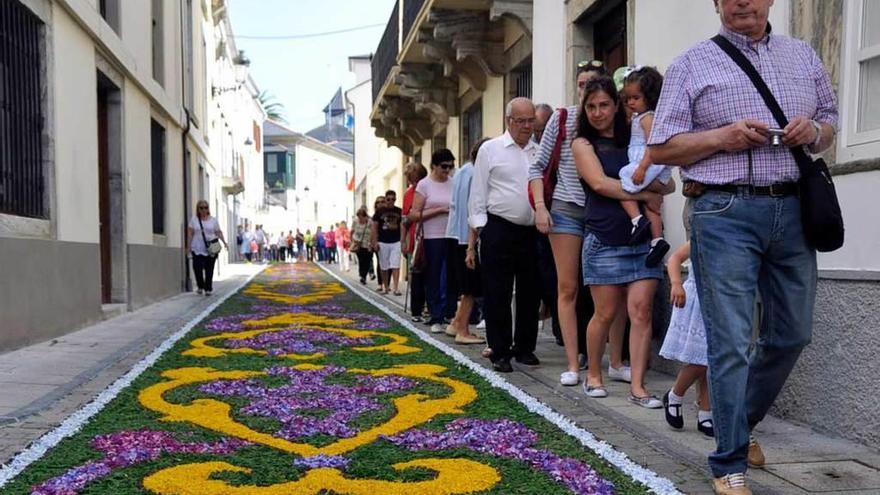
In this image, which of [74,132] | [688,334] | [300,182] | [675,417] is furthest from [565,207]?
[300,182]

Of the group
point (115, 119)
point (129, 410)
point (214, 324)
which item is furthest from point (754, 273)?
point (115, 119)

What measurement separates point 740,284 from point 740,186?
37cm

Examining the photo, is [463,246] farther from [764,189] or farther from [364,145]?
[364,145]

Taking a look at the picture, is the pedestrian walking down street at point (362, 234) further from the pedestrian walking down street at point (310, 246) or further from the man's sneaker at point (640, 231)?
the pedestrian walking down street at point (310, 246)

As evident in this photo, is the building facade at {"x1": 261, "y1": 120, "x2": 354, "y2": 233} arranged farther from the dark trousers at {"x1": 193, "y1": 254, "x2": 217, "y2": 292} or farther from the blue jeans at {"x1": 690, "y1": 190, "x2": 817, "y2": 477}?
the blue jeans at {"x1": 690, "y1": 190, "x2": 817, "y2": 477}

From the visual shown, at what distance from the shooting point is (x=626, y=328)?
580 centimetres

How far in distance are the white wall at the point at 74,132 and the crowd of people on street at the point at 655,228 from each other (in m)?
3.63

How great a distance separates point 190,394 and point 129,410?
1.60 feet

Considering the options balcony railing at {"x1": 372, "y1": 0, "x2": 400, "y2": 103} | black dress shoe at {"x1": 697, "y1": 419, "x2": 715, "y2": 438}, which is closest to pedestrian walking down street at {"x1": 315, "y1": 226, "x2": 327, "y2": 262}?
balcony railing at {"x1": 372, "y1": 0, "x2": 400, "y2": 103}

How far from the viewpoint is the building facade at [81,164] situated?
6.98 metres

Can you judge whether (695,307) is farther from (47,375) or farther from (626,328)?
(47,375)

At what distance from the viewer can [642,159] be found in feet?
14.5

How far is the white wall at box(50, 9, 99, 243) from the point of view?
7.92m

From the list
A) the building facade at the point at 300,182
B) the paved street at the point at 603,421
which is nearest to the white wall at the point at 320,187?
the building facade at the point at 300,182
